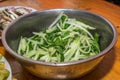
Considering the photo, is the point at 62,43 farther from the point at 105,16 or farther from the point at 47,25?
the point at 105,16

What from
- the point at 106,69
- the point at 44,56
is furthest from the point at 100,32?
the point at 44,56

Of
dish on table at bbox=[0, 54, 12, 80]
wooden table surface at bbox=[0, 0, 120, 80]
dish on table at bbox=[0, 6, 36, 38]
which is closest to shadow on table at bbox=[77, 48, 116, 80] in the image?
wooden table surface at bbox=[0, 0, 120, 80]

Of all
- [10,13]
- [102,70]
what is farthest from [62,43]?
[10,13]

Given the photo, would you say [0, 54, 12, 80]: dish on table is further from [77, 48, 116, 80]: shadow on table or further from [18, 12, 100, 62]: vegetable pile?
[77, 48, 116, 80]: shadow on table

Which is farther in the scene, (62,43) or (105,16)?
(105,16)

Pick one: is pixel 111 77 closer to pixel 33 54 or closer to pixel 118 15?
pixel 33 54

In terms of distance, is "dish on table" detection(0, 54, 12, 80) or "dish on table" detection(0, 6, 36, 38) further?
"dish on table" detection(0, 6, 36, 38)
